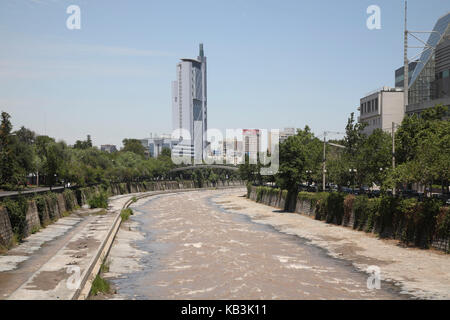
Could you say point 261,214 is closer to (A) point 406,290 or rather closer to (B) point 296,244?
(B) point 296,244

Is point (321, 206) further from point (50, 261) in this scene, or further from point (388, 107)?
point (388, 107)

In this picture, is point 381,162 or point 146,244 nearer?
point 146,244

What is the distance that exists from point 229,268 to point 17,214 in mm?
19812

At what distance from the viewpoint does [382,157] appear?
53906 millimetres

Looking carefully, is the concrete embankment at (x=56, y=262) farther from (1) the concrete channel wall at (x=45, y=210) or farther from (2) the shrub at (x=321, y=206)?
(2) the shrub at (x=321, y=206)

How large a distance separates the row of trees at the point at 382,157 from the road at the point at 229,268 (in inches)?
397

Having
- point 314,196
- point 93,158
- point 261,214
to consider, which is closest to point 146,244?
point 314,196

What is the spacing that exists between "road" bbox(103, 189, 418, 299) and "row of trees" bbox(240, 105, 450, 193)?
10.1 meters

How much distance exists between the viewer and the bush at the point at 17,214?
41.5 m

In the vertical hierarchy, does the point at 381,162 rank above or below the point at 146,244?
above

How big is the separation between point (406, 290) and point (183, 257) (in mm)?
18109

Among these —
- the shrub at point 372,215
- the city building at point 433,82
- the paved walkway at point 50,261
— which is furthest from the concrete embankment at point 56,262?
the city building at point 433,82
